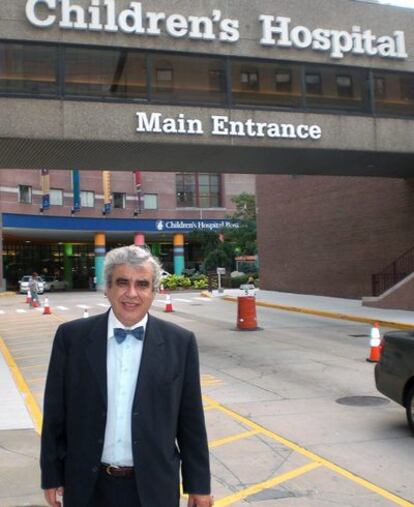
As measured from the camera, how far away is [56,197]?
50.8 meters

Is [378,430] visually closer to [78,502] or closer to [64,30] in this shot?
[78,502]

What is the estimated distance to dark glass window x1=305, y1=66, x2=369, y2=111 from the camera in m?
17.3

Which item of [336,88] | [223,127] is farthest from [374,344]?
[336,88]

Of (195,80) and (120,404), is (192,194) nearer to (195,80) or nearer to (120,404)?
(195,80)

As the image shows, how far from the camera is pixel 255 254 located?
48.7 meters

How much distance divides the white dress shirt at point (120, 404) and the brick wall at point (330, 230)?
21871 mm

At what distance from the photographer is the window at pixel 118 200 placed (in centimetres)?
5509

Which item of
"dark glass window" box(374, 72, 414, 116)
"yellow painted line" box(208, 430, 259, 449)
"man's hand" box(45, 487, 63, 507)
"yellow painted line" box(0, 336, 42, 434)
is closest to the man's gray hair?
"man's hand" box(45, 487, 63, 507)

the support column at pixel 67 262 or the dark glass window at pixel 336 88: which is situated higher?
the dark glass window at pixel 336 88

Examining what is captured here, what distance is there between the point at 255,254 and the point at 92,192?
15.9 meters

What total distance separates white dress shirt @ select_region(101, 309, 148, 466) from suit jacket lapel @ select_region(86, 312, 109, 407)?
0.10ft

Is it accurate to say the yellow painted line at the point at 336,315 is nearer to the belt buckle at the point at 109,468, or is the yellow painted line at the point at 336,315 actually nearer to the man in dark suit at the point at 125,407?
the man in dark suit at the point at 125,407

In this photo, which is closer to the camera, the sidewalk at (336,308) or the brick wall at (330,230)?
the sidewalk at (336,308)

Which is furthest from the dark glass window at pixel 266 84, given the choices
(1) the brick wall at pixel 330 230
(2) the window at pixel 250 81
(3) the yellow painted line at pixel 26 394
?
(3) the yellow painted line at pixel 26 394
